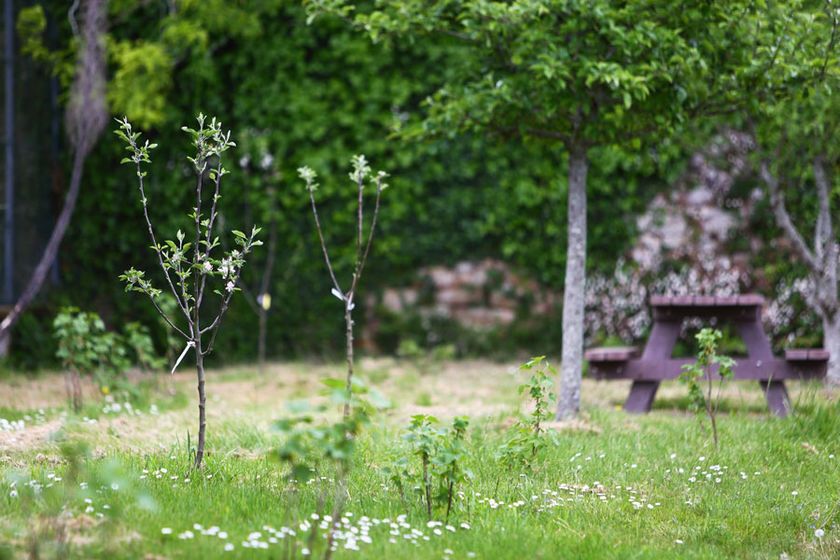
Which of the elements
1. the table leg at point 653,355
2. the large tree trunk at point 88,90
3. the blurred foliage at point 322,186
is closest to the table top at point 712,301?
the table leg at point 653,355

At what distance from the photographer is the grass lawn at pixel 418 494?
233 centimetres

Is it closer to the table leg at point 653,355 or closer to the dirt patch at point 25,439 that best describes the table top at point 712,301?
the table leg at point 653,355

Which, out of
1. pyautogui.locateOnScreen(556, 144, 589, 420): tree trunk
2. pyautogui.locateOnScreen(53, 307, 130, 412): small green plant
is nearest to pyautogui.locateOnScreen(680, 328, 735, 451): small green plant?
pyautogui.locateOnScreen(556, 144, 589, 420): tree trunk

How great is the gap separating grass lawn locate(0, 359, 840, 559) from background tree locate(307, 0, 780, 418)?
1.01m

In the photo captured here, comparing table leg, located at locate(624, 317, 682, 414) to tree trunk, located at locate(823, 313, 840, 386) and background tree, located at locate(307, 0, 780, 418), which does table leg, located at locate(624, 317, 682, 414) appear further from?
tree trunk, located at locate(823, 313, 840, 386)

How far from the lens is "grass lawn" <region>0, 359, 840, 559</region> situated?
2.33 m

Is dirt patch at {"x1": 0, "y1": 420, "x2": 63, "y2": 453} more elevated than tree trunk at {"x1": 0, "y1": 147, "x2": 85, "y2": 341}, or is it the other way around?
tree trunk at {"x1": 0, "y1": 147, "x2": 85, "y2": 341}

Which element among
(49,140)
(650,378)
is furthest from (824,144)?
(49,140)

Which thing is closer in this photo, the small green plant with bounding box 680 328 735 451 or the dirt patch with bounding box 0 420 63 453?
the dirt patch with bounding box 0 420 63 453

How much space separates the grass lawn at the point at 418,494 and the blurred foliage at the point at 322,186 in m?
2.39

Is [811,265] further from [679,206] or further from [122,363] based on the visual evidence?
[122,363]

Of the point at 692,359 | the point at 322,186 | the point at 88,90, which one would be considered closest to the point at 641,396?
the point at 692,359

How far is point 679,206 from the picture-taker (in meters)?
6.90

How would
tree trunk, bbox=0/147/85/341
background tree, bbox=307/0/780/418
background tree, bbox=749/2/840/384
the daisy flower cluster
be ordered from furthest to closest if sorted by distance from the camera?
tree trunk, bbox=0/147/85/341
background tree, bbox=749/2/840/384
background tree, bbox=307/0/780/418
the daisy flower cluster
